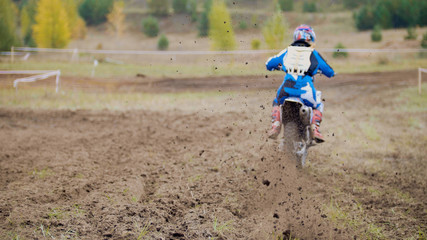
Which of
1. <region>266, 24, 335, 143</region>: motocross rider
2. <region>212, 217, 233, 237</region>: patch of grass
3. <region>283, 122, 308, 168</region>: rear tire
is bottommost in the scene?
<region>212, 217, 233, 237</region>: patch of grass

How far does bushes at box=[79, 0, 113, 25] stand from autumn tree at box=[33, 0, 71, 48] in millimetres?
45344

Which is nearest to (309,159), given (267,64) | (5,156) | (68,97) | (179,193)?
(267,64)

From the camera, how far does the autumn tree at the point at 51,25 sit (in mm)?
43062

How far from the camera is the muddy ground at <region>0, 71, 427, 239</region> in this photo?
13.6ft

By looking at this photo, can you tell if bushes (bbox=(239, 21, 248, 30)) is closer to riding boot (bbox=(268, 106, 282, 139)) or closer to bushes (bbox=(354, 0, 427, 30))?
riding boot (bbox=(268, 106, 282, 139))

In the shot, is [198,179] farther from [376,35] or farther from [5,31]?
[376,35]

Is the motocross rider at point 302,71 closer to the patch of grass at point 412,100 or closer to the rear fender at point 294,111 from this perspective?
the rear fender at point 294,111

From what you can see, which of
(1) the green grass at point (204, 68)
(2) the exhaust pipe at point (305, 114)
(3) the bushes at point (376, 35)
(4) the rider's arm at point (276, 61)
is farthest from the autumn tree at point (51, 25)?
(2) the exhaust pipe at point (305, 114)

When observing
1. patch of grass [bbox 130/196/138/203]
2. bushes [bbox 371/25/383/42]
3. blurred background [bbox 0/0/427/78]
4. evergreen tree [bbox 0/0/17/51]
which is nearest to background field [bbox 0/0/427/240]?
patch of grass [bbox 130/196/138/203]

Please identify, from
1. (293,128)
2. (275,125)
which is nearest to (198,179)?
(275,125)

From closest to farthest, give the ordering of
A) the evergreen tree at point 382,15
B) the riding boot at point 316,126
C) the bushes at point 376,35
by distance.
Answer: the riding boot at point 316,126
the bushes at point 376,35
the evergreen tree at point 382,15

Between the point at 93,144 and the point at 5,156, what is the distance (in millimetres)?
1586

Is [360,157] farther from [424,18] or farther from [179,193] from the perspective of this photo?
[424,18]

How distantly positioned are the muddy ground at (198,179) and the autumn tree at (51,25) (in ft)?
120
